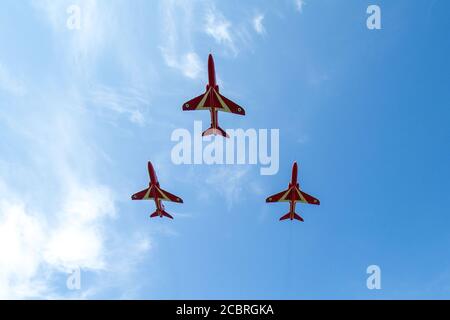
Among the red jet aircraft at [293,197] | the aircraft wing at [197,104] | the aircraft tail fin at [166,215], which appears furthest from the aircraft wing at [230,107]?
the aircraft tail fin at [166,215]

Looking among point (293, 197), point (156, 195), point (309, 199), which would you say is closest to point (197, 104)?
point (156, 195)

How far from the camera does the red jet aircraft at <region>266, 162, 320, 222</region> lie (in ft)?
236

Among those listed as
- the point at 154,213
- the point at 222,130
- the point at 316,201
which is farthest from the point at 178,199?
the point at 316,201

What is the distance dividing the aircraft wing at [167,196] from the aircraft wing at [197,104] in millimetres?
17035

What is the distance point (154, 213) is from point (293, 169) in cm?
3007

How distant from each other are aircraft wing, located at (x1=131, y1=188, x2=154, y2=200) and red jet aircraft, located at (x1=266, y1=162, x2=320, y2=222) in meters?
23.1

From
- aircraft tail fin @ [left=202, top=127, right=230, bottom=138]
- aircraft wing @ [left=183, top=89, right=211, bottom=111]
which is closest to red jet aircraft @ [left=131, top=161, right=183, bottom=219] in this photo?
aircraft tail fin @ [left=202, top=127, right=230, bottom=138]

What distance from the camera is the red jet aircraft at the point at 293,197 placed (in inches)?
2830

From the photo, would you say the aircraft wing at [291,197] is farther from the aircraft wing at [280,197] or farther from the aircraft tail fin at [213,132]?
the aircraft tail fin at [213,132]

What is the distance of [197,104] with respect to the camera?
6638 centimetres

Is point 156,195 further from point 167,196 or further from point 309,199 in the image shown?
point 309,199

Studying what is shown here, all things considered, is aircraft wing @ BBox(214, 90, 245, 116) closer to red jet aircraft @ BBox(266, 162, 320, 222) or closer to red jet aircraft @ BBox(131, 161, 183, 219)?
red jet aircraft @ BBox(266, 162, 320, 222)

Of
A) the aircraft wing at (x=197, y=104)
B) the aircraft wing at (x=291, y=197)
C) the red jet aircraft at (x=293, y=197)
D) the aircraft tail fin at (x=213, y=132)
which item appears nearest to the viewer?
the aircraft wing at (x=197, y=104)
